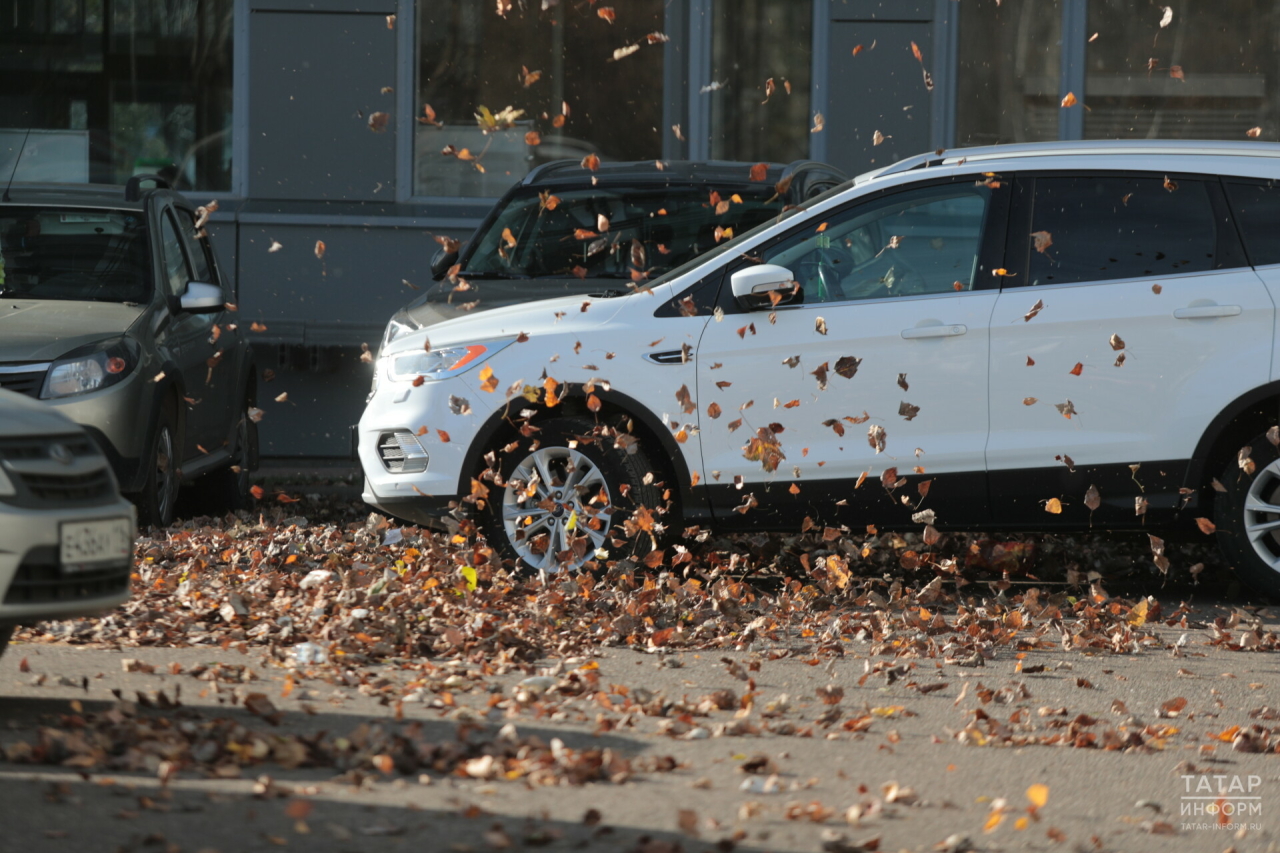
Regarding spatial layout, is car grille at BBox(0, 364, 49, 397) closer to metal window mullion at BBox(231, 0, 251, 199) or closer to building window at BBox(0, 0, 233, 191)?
metal window mullion at BBox(231, 0, 251, 199)

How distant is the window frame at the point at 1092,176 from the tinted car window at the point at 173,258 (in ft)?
15.1

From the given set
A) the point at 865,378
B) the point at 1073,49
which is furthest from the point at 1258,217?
the point at 1073,49

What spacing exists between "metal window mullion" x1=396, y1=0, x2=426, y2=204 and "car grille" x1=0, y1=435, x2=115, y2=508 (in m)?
9.48

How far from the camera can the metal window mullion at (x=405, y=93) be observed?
14.7 meters

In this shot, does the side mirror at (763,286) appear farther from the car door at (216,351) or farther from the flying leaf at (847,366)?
the car door at (216,351)

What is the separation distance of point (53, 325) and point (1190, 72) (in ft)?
34.2

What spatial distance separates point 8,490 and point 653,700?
214 centimetres

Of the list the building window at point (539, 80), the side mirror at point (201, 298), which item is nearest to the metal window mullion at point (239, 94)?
the building window at point (539, 80)

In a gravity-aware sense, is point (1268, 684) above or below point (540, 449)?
below

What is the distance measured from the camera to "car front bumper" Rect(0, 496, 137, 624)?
502 centimetres

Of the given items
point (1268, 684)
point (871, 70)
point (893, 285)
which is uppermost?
point (871, 70)

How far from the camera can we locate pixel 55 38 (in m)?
15.1

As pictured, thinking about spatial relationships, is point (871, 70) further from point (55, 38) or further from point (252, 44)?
point (55, 38)

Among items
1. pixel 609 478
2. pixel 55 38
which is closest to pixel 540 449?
pixel 609 478
